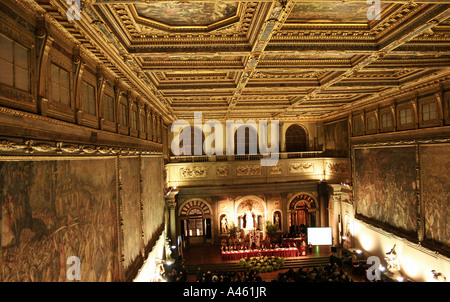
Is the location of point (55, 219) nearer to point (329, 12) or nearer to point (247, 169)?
point (329, 12)

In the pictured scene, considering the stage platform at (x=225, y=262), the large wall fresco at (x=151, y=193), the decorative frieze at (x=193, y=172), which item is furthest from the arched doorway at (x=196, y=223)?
the large wall fresco at (x=151, y=193)

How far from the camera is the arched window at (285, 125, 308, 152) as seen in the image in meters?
22.2

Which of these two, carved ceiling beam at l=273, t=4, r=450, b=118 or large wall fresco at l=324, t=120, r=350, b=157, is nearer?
carved ceiling beam at l=273, t=4, r=450, b=118

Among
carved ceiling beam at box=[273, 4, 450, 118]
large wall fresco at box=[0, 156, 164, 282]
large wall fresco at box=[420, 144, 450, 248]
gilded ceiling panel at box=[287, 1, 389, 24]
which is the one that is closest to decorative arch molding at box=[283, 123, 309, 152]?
large wall fresco at box=[420, 144, 450, 248]

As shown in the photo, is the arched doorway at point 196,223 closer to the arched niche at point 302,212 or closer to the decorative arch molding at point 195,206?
the decorative arch molding at point 195,206

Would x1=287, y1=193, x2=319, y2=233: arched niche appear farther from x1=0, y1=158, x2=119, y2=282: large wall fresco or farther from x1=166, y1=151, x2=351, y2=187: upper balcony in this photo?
x1=0, y1=158, x2=119, y2=282: large wall fresco

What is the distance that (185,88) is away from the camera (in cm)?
1068

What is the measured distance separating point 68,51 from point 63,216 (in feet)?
10.1

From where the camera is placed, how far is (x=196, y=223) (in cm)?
2078

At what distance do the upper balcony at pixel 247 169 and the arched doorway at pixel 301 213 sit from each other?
70.9 inches

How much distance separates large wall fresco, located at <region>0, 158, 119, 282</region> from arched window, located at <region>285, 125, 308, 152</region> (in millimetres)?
17696

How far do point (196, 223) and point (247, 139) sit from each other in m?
7.88
